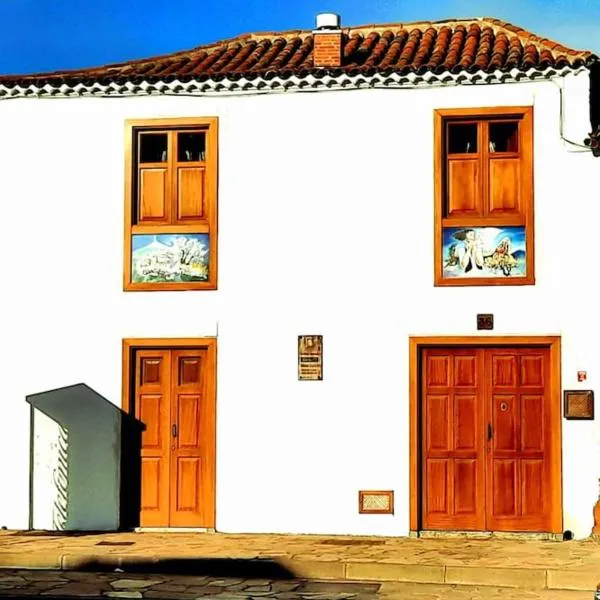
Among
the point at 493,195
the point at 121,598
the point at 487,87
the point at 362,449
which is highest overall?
the point at 487,87

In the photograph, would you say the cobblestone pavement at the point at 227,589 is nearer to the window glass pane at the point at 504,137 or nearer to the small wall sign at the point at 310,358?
the small wall sign at the point at 310,358

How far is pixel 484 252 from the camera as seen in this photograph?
16.2 metres

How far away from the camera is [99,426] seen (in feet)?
55.4

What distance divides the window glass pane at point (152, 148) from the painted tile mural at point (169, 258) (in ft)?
3.47

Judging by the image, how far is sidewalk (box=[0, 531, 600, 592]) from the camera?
13.6 meters

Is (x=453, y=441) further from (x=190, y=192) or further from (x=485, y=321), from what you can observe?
(x=190, y=192)

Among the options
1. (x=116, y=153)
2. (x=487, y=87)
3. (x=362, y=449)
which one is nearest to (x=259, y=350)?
(x=362, y=449)

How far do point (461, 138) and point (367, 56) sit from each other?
86.9 inches

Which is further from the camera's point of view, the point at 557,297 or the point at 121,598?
the point at 557,297

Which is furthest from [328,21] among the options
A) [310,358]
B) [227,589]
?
[227,589]

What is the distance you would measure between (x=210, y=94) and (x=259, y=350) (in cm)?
331

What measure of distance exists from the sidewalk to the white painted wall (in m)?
0.80

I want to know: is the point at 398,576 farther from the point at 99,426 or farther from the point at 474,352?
the point at 99,426

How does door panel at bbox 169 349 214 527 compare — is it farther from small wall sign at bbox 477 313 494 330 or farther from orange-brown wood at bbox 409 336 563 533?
small wall sign at bbox 477 313 494 330
